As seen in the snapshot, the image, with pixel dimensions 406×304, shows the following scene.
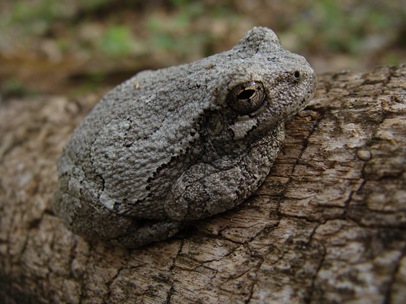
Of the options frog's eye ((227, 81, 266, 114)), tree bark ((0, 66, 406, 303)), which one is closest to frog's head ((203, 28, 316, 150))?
frog's eye ((227, 81, 266, 114))

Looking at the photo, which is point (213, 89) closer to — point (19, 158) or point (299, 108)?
point (299, 108)

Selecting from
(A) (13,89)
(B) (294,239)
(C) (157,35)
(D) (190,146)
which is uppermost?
(C) (157,35)

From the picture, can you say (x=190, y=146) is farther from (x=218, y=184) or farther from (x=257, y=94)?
(x=257, y=94)

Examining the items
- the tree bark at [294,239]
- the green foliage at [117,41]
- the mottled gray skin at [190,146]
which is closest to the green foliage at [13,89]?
the green foliage at [117,41]

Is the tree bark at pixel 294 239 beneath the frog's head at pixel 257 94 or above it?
beneath

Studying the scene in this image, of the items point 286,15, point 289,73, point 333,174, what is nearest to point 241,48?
point 289,73

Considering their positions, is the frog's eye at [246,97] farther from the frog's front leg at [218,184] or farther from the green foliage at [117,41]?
the green foliage at [117,41]

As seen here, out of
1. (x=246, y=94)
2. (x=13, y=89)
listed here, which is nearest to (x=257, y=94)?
(x=246, y=94)
